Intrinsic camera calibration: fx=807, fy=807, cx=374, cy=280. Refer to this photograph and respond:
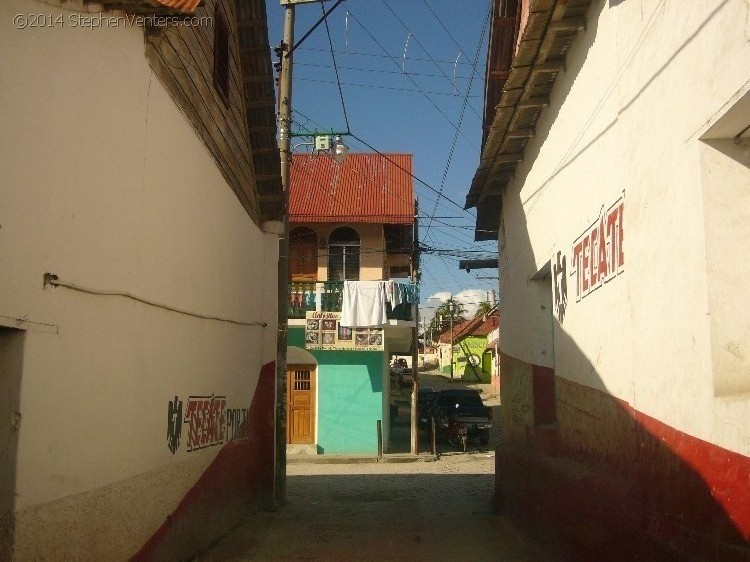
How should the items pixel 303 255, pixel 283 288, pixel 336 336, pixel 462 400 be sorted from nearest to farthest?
pixel 283 288 < pixel 336 336 < pixel 303 255 < pixel 462 400

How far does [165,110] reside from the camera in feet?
23.8

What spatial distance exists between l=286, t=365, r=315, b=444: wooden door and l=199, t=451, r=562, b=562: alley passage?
3.29 meters

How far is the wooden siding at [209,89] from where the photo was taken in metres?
7.38

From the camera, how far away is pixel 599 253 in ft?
23.3

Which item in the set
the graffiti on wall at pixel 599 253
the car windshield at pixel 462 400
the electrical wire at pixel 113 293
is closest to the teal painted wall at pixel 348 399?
the car windshield at pixel 462 400

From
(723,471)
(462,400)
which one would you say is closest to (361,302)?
(462,400)

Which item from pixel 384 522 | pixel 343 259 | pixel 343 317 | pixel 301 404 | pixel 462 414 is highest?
pixel 343 259

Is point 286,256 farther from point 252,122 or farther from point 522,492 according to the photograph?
point 522,492

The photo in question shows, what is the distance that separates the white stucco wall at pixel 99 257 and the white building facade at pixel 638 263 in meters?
3.73

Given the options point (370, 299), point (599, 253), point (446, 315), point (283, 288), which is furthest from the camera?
point (446, 315)

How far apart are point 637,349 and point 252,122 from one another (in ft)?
24.5

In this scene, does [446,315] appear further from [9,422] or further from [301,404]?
[9,422]

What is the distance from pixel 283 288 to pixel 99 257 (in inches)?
285

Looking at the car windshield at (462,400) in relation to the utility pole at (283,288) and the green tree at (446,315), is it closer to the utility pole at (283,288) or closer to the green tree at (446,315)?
the utility pole at (283,288)
